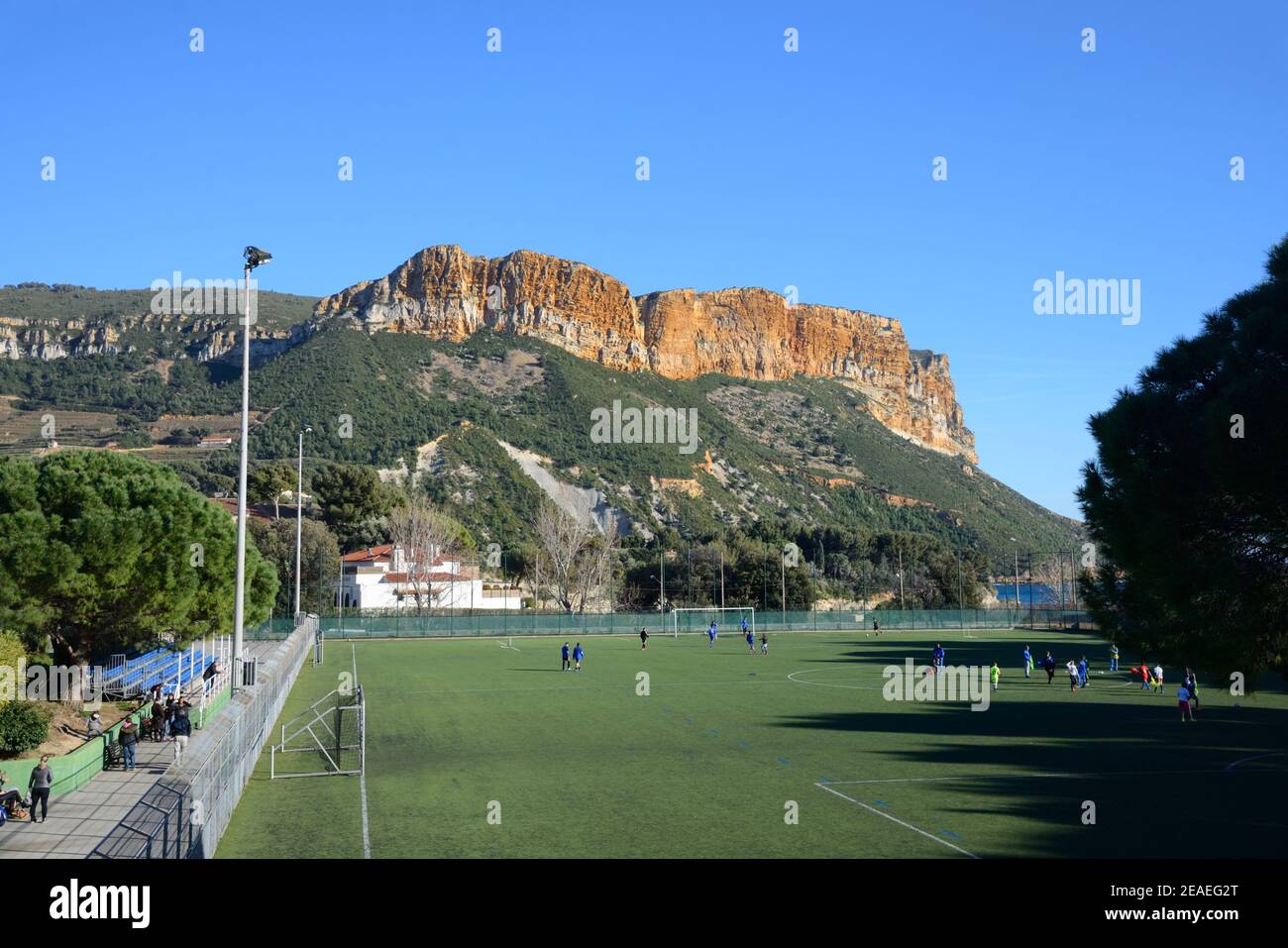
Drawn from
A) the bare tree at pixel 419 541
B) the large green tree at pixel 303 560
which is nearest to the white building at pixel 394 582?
the bare tree at pixel 419 541

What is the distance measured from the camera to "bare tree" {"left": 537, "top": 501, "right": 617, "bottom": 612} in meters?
97.1

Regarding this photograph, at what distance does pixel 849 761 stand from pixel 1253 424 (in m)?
10.5

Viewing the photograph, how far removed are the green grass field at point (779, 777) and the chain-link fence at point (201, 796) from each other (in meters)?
0.71

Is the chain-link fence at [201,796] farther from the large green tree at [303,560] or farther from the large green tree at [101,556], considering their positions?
the large green tree at [303,560]

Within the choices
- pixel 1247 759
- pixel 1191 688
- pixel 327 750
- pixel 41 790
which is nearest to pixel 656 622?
pixel 1191 688

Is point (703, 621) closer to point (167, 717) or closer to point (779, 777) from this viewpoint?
point (167, 717)

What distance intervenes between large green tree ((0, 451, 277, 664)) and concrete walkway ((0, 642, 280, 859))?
30.1 ft

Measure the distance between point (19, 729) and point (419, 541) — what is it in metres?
67.5

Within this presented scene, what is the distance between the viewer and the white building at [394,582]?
321 feet

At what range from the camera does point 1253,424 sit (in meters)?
20.6

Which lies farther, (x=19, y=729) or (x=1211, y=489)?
(x=19, y=729)

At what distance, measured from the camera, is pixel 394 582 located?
99.6m

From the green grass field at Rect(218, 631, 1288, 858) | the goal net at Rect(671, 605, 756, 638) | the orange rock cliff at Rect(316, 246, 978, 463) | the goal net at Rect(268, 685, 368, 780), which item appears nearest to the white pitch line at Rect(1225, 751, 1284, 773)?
the green grass field at Rect(218, 631, 1288, 858)
